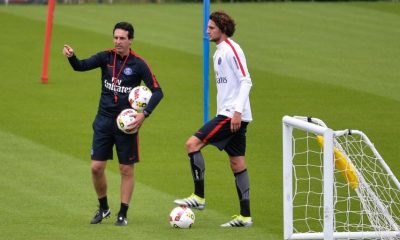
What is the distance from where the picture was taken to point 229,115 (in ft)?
41.8

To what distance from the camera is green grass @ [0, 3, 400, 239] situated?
13.8 m

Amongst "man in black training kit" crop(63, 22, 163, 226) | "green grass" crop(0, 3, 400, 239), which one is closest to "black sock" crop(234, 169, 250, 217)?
"green grass" crop(0, 3, 400, 239)

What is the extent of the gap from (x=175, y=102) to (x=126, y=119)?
33.9 ft

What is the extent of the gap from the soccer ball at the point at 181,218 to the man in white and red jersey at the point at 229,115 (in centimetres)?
42

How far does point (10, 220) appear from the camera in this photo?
42.8 feet

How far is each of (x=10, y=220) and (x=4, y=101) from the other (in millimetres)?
9642

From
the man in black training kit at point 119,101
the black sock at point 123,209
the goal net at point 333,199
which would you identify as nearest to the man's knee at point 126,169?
the man in black training kit at point 119,101

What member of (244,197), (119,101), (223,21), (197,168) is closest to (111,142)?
(119,101)

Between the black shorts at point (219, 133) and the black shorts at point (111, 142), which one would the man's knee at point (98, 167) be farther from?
the black shorts at point (219, 133)

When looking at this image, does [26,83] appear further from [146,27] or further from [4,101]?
[146,27]

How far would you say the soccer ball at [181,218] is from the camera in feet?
41.5

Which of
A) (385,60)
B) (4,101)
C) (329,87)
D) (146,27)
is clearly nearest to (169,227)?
(4,101)

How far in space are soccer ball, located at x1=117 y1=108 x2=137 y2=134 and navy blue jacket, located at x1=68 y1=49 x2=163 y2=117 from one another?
0.72 ft

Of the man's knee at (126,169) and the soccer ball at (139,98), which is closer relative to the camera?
the soccer ball at (139,98)
